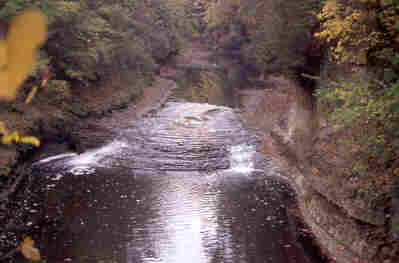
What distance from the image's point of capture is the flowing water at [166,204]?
9688mm

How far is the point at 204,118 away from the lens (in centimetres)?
2309

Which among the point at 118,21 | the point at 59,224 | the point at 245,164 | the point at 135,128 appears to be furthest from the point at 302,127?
the point at 118,21

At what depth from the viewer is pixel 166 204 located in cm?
1230

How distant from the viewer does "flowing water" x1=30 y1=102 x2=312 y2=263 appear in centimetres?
969

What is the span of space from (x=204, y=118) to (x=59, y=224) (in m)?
13.8

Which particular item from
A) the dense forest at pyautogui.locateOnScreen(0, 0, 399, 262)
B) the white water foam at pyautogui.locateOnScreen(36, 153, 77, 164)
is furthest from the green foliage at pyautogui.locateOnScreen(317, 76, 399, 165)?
the white water foam at pyautogui.locateOnScreen(36, 153, 77, 164)

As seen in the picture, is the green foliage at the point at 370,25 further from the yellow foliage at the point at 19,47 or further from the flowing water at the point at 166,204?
the yellow foliage at the point at 19,47

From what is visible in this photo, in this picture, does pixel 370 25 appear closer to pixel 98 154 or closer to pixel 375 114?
pixel 375 114

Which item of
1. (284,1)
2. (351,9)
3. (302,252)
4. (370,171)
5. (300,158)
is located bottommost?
(302,252)

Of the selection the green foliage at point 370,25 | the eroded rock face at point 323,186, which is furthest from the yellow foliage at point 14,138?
the eroded rock face at point 323,186

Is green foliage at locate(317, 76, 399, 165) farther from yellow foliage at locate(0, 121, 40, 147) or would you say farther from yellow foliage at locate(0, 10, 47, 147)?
yellow foliage at locate(0, 10, 47, 147)

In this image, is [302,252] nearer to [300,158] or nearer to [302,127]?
[300,158]

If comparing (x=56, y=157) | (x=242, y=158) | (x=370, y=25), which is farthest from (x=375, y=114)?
(x=56, y=157)

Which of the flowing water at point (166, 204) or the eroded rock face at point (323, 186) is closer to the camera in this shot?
the eroded rock face at point (323, 186)
